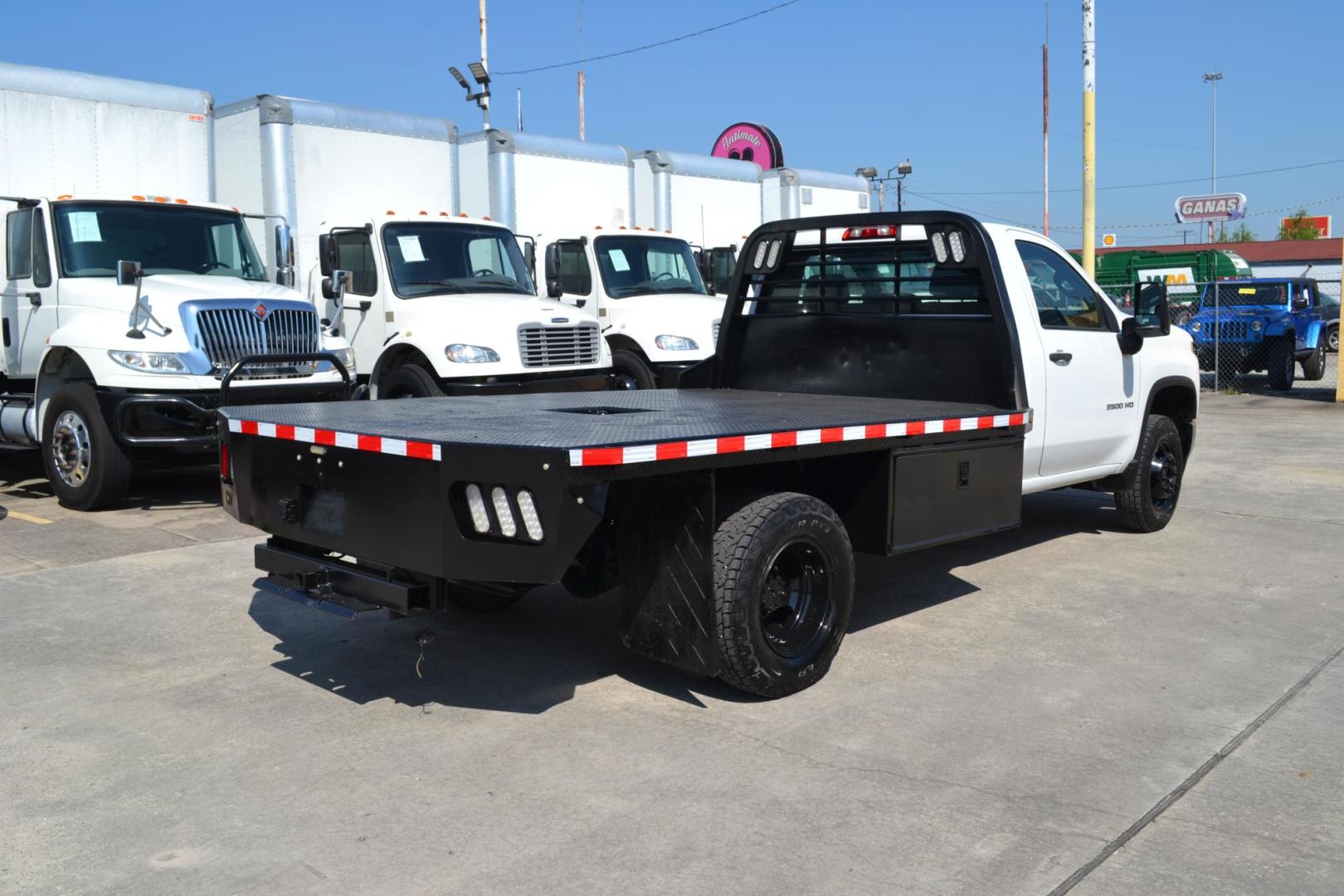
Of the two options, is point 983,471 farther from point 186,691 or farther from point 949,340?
point 186,691

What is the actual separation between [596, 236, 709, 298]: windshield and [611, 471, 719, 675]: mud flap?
9090 millimetres

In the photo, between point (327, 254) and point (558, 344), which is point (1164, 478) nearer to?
point (558, 344)

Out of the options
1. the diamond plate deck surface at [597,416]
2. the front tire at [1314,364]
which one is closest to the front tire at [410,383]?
the diamond plate deck surface at [597,416]

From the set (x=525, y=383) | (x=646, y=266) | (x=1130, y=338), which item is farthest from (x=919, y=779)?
(x=646, y=266)

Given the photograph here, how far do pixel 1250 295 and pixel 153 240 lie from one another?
1956 centimetres

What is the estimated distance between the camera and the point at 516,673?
5.37 meters

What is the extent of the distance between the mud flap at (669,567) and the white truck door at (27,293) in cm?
710

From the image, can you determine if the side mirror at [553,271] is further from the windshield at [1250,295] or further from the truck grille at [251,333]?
the windshield at [1250,295]

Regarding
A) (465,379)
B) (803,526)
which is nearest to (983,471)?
(803,526)

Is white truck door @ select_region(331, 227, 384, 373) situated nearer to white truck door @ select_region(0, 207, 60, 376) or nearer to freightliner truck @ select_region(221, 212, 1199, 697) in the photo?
white truck door @ select_region(0, 207, 60, 376)

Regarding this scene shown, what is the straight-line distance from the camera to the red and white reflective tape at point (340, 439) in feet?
14.1

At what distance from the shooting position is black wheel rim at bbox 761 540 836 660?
500cm

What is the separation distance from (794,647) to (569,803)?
140cm

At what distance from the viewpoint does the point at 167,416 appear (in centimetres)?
920
